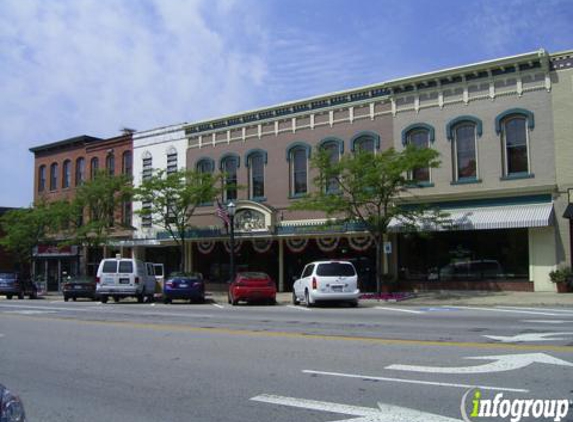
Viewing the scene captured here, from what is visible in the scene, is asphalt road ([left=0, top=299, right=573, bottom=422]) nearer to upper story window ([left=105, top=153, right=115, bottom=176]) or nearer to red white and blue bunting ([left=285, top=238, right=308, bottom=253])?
red white and blue bunting ([left=285, top=238, right=308, bottom=253])

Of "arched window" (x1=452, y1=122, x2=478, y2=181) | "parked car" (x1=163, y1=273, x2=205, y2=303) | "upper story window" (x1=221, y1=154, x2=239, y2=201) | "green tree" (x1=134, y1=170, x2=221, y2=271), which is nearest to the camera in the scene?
"parked car" (x1=163, y1=273, x2=205, y2=303)

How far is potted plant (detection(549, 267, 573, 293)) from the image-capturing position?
23078 mm

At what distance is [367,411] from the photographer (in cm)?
632

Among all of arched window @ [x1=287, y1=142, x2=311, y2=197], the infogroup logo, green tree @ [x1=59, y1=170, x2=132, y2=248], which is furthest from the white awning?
the infogroup logo

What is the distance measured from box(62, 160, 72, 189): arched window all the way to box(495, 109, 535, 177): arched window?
96.0 feet

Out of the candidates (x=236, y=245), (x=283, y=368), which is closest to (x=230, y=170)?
(x=236, y=245)

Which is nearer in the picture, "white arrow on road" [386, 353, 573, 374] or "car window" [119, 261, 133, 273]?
"white arrow on road" [386, 353, 573, 374]

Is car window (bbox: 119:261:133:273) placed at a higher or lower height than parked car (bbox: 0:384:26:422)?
higher

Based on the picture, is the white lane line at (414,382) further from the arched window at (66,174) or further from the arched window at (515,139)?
the arched window at (66,174)

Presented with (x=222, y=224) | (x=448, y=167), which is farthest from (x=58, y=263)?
(x=448, y=167)

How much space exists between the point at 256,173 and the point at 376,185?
10.8m

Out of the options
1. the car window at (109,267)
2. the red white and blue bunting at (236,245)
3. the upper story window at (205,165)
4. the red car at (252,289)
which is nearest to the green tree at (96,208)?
the upper story window at (205,165)

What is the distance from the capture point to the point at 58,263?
42875mm

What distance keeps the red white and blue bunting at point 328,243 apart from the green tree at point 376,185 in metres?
4.28
